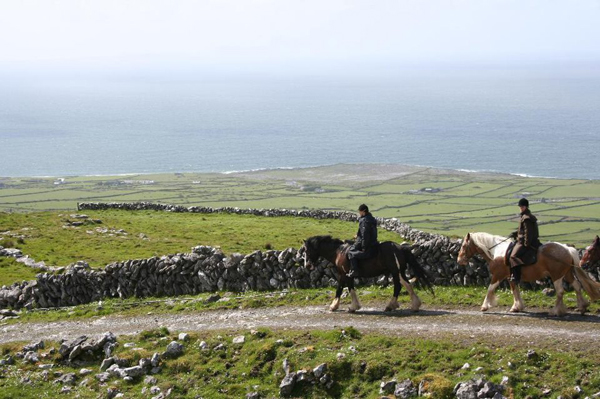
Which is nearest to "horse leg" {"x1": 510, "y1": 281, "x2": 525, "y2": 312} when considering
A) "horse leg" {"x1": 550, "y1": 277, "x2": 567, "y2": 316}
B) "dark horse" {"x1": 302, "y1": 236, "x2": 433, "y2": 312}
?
"horse leg" {"x1": 550, "y1": 277, "x2": 567, "y2": 316}

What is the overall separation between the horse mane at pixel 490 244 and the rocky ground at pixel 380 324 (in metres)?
1.74

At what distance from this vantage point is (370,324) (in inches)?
825

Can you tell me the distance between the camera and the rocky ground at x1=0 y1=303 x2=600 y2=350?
18.2 meters

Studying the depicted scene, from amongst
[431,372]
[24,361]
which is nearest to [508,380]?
[431,372]

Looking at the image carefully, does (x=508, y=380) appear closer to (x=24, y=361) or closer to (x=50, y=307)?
(x=24, y=361)

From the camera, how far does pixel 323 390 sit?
57.8 feet

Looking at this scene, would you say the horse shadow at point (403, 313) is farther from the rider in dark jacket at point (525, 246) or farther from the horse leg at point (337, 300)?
the rider in dark jacket at point (525, 246)

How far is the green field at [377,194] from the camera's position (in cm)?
9644

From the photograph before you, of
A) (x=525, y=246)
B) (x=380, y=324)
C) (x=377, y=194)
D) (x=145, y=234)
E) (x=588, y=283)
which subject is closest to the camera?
(x=588, y=283)

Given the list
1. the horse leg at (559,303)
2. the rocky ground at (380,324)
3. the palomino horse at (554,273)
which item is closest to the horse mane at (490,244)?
the palomino horse at (554,273)

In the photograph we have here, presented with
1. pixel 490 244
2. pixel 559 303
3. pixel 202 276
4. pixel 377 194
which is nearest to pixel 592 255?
pixel 559 303

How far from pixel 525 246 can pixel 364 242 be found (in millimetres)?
4676

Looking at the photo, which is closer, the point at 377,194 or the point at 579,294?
the point at 579,294

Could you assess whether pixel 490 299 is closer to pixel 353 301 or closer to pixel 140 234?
pixel 353 301
